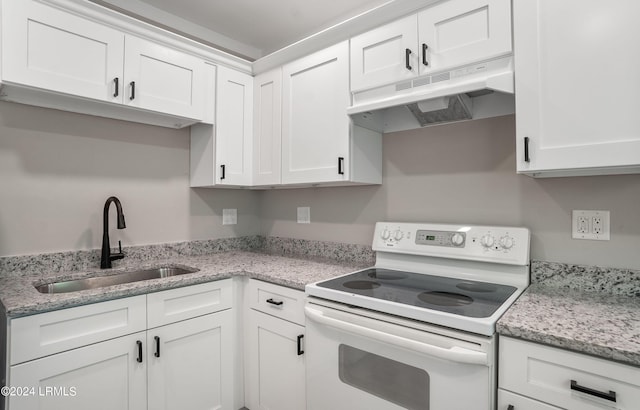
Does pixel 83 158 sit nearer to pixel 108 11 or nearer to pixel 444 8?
pixel 108 11

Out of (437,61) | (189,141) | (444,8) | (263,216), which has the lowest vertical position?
(263,216)

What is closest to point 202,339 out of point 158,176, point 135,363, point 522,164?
point 135,363

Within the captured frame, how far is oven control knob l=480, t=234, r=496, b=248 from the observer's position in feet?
5.11

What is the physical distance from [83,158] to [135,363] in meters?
1.15

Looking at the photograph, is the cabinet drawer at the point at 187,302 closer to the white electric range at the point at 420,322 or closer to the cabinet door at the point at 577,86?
the white electric range at the point at 420,322

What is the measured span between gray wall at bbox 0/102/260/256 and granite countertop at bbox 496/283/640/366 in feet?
6.57

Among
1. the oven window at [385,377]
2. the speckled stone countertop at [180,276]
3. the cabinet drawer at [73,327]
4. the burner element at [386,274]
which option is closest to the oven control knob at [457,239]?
the burner element at [386,274]

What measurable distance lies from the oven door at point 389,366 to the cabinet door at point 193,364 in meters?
0.55

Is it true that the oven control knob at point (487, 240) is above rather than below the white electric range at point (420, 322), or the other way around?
above

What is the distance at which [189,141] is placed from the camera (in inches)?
93.5

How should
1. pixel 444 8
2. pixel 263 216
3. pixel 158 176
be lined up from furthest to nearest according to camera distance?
1. pixel 263 216
2. pixel 158 176
3. pixel 444 8

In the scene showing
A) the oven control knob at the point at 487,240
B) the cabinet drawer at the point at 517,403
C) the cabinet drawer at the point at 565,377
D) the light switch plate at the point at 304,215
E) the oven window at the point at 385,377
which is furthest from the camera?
the light switch plate at the point at 304,215

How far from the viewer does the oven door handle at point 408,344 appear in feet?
3.41

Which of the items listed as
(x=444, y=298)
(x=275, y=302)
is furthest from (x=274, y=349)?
(x=444, y=298)
